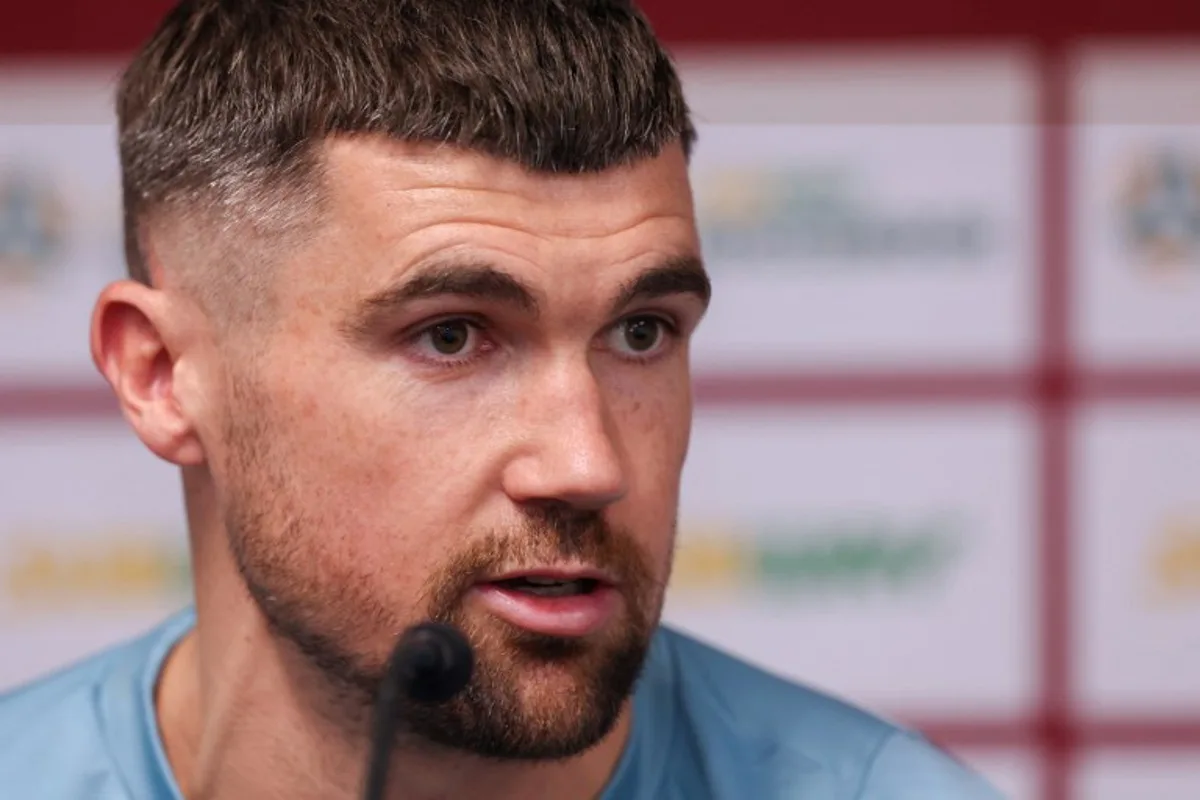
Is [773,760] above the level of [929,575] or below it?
below

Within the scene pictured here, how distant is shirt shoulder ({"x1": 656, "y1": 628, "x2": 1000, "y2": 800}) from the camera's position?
1.33m

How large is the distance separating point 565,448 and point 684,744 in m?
0.37

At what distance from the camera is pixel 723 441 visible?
2.05m

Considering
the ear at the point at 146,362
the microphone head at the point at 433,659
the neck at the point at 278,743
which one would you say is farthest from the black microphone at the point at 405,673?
the ear at the point at 146,362

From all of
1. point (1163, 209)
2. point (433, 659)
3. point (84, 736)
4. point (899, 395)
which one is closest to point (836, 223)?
point (899, 395)

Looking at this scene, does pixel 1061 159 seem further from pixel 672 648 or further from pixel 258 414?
pixel 258 414

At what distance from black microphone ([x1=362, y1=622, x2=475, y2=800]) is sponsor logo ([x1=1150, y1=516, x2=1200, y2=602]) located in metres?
1.29

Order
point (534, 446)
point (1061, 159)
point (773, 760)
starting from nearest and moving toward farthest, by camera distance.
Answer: point (534, 446), point (773, 760), point (1061, 159)

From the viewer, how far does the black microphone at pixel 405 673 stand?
3.12ft

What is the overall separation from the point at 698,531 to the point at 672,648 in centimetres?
61

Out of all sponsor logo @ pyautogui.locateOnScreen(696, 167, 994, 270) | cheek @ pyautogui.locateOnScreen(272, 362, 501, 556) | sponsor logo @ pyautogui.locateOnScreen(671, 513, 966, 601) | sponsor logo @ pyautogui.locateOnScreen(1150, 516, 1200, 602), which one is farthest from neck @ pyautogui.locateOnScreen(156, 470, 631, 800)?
sponsor logo @ pyautogui.locateOnScreen(1150, 516, 1200, 602)

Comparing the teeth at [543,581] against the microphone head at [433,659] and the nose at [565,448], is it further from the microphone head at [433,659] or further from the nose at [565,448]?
the microphone head at [433,659]

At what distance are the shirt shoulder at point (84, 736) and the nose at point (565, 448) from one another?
0.42 m

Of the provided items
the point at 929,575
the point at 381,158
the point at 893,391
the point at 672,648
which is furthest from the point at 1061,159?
the point at 381,158
